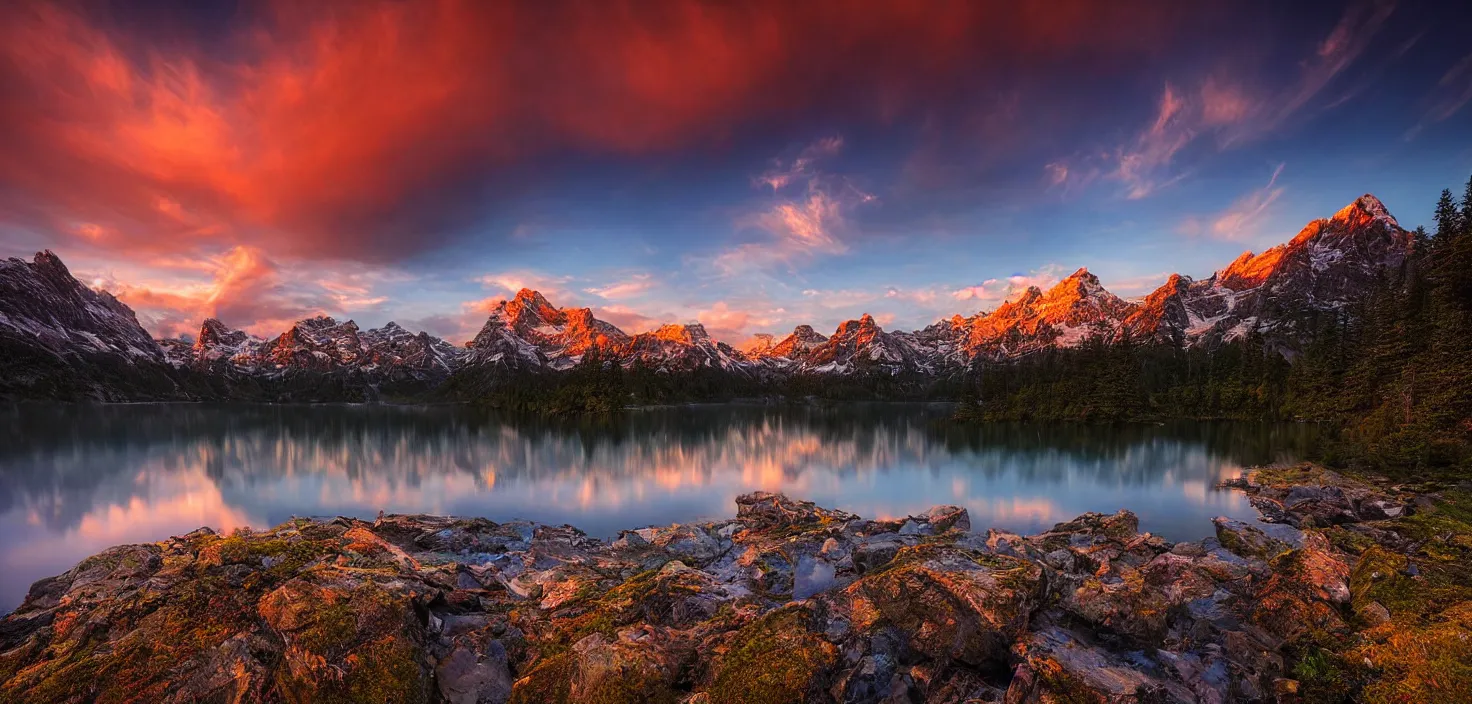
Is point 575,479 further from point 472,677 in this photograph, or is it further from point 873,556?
point 472,677

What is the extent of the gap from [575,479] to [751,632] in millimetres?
32137

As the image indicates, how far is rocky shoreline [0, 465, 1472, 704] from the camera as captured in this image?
27.3 ft

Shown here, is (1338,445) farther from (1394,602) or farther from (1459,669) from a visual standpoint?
(1459,669)

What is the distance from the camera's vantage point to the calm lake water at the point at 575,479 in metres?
27.0

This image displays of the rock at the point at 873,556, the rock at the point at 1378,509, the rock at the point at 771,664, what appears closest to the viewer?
the rock at the point at 771,664

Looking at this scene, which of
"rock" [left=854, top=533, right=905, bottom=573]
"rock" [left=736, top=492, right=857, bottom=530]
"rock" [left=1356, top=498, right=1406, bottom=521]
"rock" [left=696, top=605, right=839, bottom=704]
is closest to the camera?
"rock" [left=696, top=605, right=839, bottom=704]

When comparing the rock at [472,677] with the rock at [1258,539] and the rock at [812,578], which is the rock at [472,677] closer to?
the rock at [812,578]

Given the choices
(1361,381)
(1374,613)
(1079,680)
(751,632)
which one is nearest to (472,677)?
(751,632)

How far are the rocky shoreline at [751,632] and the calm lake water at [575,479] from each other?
1213 cm

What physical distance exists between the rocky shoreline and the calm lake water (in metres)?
12.1

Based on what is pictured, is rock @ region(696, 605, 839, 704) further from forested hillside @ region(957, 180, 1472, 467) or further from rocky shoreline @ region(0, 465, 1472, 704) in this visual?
forested hillside @ region(957, 180, 1472, 467)

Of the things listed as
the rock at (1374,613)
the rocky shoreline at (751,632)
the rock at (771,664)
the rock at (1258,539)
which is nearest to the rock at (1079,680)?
the rocky shoreline at (751,632)

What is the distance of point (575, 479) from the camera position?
3922cm

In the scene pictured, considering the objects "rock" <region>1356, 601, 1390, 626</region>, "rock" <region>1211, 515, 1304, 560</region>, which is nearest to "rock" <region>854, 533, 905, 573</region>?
"rock" <region>1356, 601, 1390, 626</region>
